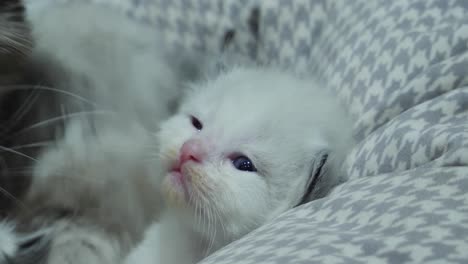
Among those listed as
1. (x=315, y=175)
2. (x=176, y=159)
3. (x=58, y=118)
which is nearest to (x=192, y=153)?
(x=176, y=159)

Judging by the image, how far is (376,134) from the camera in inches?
36.1

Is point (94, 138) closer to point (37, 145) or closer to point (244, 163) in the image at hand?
point (37, 145)

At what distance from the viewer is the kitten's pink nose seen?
896mm

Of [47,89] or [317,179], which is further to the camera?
[47,89]

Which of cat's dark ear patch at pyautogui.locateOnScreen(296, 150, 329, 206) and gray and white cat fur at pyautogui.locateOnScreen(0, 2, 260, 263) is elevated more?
gray and white cat fur at pyautogui.locateOnScreen(0, 2, 260, 263)

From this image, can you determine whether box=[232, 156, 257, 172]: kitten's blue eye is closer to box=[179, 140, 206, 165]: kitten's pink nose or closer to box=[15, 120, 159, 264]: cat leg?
box=[179, 140, 206, 165]: kitten's pink nose

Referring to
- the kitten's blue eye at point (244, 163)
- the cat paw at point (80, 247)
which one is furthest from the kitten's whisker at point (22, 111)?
the kitten's blue eye at point (244, 163)

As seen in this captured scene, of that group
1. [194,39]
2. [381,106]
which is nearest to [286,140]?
[381,106]

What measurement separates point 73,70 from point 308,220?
51cm

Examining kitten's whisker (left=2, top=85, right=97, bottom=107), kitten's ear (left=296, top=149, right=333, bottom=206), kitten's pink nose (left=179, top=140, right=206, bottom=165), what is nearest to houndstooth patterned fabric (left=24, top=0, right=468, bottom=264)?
kitten's ear (left=296, top=149, right=333, bottom=206)

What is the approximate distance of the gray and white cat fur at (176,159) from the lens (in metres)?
0.90

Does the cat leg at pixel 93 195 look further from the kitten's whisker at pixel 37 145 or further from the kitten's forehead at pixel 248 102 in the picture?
the kitten's forehead at pixel 248 102

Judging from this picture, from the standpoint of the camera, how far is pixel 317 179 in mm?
906

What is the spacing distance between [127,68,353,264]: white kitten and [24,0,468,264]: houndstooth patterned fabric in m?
0.05
